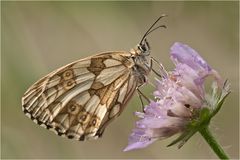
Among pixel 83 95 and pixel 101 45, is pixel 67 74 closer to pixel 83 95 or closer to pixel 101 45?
pixel 83 95

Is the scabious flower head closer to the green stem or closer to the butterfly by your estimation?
the green stem

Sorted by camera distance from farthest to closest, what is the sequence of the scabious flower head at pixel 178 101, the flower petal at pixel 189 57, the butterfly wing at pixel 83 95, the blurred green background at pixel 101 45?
1. the blurred green background at pixel 101 45
2. the butterfly wing at pixel 83 95
3. the flower petal at pixel 189 57
4. the scabious flower head at pixel 178 101

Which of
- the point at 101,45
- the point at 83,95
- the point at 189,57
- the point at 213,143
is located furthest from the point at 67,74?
the point at 101,45

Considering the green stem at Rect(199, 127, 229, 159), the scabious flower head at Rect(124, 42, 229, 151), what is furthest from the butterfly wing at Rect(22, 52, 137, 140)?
the green stem at Rect(199, 127, 229, 159)

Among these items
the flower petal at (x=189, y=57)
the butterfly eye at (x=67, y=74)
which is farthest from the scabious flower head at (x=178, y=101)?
the butterfly eye at (x=67, y=74)

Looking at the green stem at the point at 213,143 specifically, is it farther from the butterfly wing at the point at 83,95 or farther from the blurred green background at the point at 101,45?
the blurred green background at the point at 101,45

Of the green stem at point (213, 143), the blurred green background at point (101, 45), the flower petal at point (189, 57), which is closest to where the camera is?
the green stem at point (213, 143)
